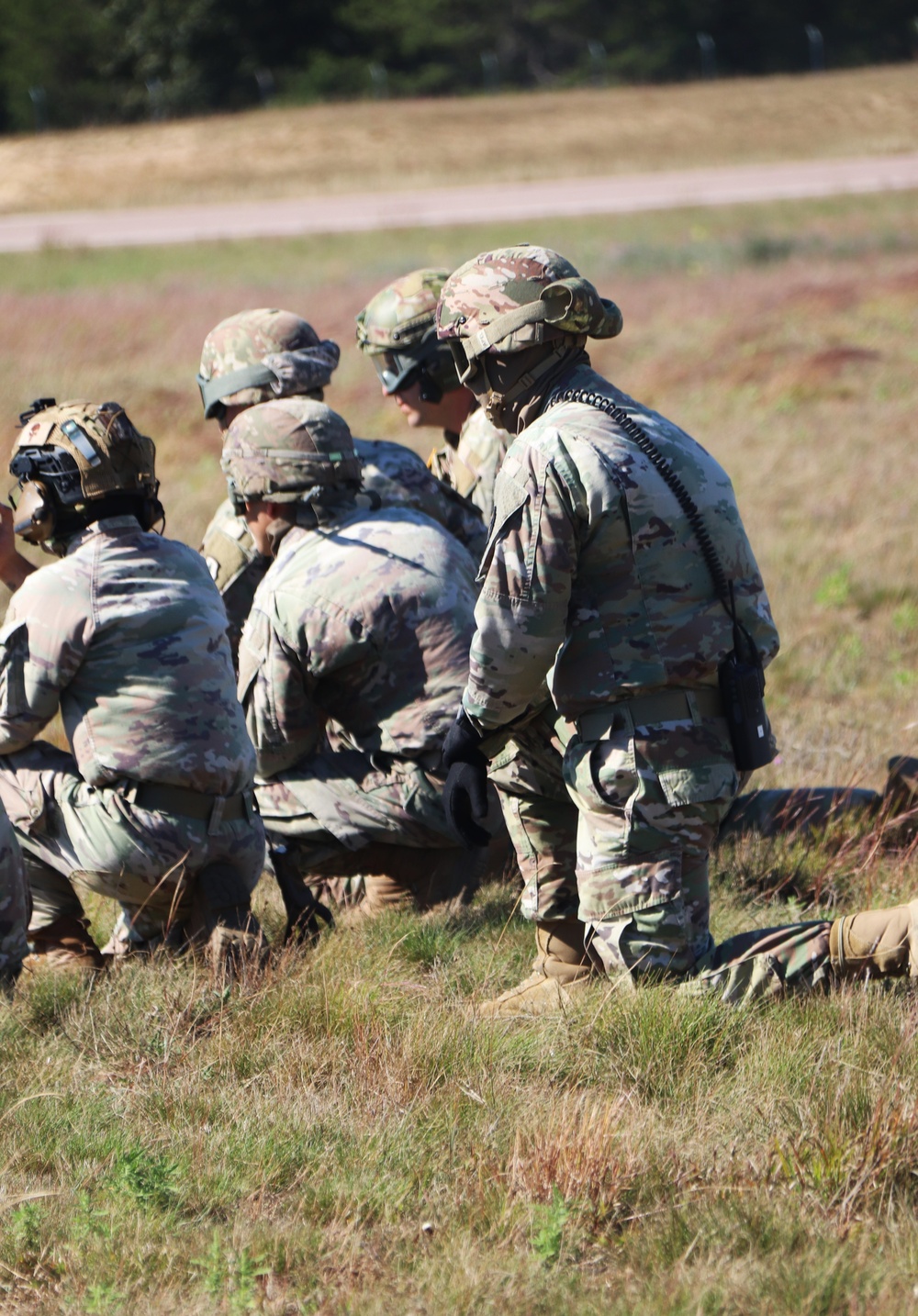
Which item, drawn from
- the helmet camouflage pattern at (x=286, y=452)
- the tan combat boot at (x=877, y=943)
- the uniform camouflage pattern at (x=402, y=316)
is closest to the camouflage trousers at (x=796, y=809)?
the tan combat boot at (x=877, y=943)

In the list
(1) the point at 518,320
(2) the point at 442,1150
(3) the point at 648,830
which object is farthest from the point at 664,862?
(1) the point at 518,320

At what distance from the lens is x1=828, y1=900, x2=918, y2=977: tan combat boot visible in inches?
143

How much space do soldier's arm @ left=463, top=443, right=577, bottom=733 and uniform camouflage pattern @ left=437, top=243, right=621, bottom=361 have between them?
Result: 12.5 inches

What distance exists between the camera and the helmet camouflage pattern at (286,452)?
4.80m

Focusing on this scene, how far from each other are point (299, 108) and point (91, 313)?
35.1 meters

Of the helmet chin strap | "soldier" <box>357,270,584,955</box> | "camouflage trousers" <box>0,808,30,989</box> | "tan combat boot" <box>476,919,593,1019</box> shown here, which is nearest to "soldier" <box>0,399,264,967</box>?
"camouflage trousers" <box>0,808,30,989</box>

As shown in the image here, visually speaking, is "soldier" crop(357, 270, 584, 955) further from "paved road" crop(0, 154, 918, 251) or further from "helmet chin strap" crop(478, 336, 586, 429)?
"paved road" crop(0, 154, 918, 251)

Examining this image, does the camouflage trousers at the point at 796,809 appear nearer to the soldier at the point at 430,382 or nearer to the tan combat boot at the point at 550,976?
the tan combat boot at the point at 550,976

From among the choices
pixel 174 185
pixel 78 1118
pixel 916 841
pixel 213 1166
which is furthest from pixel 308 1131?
pixel 174 185

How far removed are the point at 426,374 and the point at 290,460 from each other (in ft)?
4.41

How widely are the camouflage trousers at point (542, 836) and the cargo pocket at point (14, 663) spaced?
1427 mm

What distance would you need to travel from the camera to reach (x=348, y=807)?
508 cm

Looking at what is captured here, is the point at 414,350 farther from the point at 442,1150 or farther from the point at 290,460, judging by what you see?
the point at 442,1150

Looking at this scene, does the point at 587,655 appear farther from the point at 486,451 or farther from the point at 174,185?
the point at 174,185
